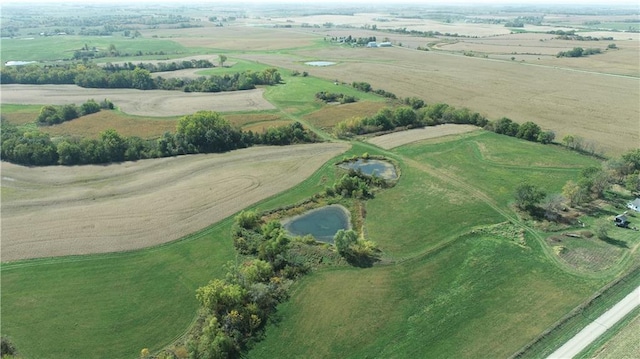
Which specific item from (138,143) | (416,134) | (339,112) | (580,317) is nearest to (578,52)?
(416,134)

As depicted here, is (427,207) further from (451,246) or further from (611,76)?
(611,76)

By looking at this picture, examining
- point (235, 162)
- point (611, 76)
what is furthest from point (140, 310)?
point (611, 76)

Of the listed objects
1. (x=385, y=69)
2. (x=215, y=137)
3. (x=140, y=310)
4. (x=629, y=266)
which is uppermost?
(x=385, y=69)

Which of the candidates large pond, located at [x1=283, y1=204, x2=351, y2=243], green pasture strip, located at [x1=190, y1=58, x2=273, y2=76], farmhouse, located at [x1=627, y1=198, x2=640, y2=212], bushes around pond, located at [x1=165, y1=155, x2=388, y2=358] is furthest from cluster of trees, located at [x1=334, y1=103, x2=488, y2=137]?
green pasture strip, located at [x1=190, y1=58, x2=273, y2=76]

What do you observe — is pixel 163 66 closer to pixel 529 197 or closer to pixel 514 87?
pixel 514 87

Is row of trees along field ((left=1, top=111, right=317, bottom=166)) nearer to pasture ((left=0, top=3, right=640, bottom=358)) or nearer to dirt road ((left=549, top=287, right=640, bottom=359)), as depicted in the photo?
pasture ((left=0, top=3, right=640, bottom=358))

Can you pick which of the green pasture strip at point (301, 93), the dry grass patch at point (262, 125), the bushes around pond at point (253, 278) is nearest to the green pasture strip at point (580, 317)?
the bushes around pond at point (253, 278)

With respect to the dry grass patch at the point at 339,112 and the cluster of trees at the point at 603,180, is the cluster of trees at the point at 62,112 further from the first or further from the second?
the cluster of trees at the point at 603,180
